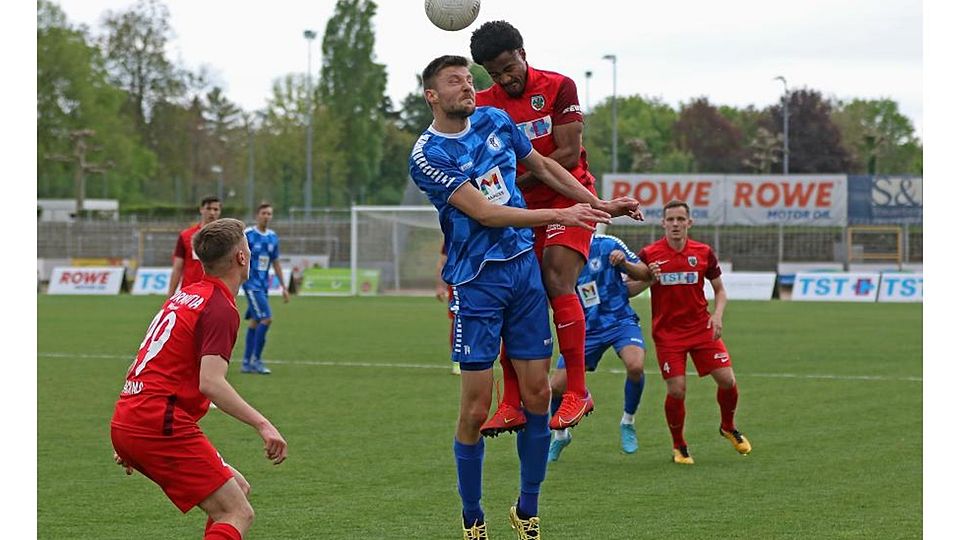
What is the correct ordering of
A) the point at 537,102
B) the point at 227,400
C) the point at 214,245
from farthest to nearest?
the point at 537,102
the point at 214,245
the point at 227,400

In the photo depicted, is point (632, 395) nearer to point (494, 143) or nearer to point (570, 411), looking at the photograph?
point (570, 411)

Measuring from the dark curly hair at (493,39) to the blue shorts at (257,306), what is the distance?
39.6ft

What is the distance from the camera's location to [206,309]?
610 centimetres

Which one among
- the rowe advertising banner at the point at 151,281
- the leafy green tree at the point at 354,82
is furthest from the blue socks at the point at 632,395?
the leafy green tree at the point at 354,82

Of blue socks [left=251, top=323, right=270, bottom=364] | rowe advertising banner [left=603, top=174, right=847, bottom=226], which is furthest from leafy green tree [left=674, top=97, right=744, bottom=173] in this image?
blue socks [left=251, top=323, right=270, bottom=364]

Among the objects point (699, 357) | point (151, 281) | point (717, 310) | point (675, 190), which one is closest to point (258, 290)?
point (699, 357)

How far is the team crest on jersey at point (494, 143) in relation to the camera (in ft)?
24.5

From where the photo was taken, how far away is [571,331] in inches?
310

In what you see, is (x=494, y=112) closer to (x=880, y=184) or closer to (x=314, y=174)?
(x=880, y=184)

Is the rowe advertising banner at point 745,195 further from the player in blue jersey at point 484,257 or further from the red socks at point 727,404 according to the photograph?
the player in blue jersey at point 484,257

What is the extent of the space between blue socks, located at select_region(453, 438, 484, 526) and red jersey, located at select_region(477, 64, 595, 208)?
4.75 feet

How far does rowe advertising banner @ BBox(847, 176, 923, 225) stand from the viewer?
168ft

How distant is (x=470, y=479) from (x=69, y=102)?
71.1 m

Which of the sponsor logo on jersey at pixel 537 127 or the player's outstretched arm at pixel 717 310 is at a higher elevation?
the sponsor logo on jersey at pixel 537 127
